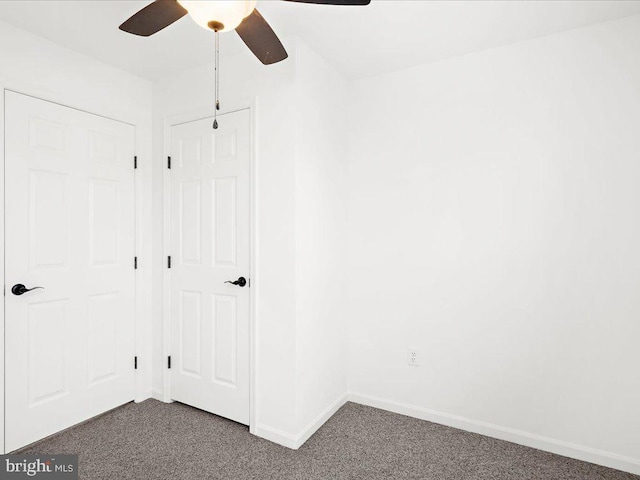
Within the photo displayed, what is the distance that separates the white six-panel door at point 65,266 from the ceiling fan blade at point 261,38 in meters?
1.60

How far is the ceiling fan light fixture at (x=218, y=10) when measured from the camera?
1124 mm

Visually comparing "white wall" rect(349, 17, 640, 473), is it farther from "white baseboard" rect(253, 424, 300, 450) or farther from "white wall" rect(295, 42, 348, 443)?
"white baseboard" rect(253, 424, 300, 450)

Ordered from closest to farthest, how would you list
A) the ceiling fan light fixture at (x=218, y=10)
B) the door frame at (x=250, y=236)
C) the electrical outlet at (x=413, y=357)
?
the ceiling fan light fixture at (x=218, y=10)
the door frame at (x=250, y=236)
the electrical outlet at (x=413, y=357)

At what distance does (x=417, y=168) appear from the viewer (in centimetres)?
264

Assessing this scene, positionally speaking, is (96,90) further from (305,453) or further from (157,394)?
(305,453)

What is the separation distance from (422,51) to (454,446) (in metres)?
2.48

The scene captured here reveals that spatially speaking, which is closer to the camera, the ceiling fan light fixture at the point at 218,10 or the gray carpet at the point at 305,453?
the ceiling fan light fixture at the point at 218,10

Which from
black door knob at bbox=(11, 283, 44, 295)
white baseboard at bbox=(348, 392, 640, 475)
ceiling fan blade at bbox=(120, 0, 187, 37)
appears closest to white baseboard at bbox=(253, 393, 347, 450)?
white baseboard at bbox=(348, 392, 640, 475)

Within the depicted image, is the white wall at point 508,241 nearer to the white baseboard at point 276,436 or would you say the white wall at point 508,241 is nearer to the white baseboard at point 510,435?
the white baseboard at point 510,435

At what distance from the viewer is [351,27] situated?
2.17 metres

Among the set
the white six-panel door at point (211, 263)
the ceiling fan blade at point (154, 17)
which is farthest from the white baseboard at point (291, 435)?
the ceiling fan blade at point (154, 17)

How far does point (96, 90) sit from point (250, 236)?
148 centimetres

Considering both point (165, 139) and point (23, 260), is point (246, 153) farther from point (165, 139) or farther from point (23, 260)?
point (23, 260)

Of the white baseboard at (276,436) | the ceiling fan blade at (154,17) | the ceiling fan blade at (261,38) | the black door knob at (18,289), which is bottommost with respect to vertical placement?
the white baseboard at (276,436)
